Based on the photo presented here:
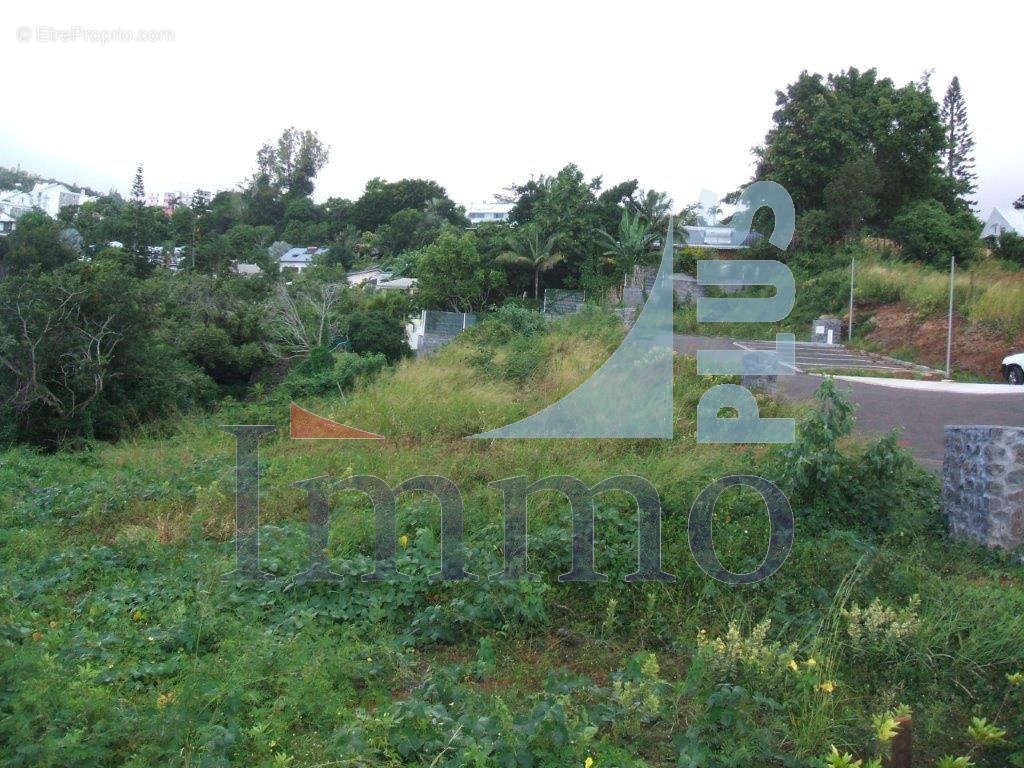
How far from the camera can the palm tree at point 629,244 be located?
80.5 feet

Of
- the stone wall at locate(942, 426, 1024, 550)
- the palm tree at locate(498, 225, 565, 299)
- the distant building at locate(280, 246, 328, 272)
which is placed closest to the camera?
the stone wall at locate(942, 426, 1024, 550)

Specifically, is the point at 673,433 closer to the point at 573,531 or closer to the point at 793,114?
the point at 573,531

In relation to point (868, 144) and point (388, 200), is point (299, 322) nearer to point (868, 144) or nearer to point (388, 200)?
point (868, 144)

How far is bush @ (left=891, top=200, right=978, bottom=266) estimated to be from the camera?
70.1ft

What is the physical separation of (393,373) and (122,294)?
3.72 meters

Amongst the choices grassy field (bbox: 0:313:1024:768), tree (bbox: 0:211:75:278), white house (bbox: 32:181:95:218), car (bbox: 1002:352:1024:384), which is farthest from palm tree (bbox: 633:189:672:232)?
white house (bbox: 32:181:95:218)

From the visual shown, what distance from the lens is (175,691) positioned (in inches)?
113

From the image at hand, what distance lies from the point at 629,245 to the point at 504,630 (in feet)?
71.8

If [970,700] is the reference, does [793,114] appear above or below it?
above

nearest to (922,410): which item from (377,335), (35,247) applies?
(377,335)

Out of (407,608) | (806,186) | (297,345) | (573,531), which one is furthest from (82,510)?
(806,186)

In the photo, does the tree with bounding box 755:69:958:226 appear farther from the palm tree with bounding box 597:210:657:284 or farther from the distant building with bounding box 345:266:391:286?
the distant building with bounding box 345:266:391:286

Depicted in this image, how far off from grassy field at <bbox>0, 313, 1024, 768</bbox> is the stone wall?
0.17 meters

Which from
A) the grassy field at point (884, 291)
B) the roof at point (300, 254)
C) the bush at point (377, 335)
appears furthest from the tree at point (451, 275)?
the roof at point (300, 254)
